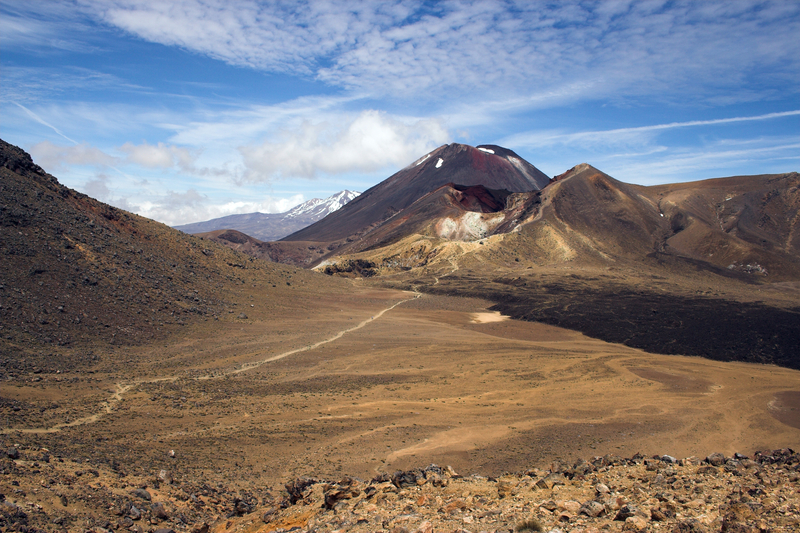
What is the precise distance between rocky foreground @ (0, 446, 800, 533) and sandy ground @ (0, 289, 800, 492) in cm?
200

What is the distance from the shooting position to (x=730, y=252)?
74250 mm

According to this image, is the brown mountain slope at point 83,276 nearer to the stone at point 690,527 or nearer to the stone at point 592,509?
the stone at point 592,509

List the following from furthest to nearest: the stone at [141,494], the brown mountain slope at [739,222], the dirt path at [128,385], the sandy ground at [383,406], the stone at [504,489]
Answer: the brown mountain slope at [739,222], the sandy ground at [383,406], the dirt path at [128,385], the stone at [141,494], the stone at [504,489]

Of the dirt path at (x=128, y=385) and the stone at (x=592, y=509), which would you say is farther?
the dirt path at (x=128, y=385)

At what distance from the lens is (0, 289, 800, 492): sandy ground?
13.9 m

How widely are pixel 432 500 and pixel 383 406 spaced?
10211 mm

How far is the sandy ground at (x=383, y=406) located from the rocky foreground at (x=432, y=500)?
2.00 m

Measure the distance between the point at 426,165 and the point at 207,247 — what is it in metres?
121

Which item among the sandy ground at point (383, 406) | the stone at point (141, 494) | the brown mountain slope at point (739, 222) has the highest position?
the brown mountain slope at point (739, 222)

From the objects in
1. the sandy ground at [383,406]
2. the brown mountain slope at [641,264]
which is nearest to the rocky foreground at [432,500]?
the sandy ground at [383,406]

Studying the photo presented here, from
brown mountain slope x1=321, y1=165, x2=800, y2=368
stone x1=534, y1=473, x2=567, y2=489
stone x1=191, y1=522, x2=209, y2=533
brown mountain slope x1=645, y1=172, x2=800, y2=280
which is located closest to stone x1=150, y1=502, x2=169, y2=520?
stone x1=191, y1=522, x2=209, y2=533

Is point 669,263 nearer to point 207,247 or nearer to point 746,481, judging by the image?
point 207,247

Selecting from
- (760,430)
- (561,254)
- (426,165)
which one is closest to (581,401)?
(760,430)

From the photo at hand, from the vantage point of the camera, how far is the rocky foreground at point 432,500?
287 inches
